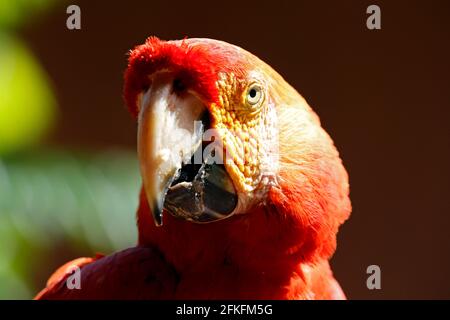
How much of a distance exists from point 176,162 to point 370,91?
1763 mm

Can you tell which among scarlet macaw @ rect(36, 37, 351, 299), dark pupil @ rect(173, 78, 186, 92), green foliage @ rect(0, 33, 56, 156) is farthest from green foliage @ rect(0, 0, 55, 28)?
dark pupil @ rect(173, 78, 186, 92)

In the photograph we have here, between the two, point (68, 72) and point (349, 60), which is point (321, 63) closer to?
point (349, 60)

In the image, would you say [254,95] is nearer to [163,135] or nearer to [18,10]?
[163,135]

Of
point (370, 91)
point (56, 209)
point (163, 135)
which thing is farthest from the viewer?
point (370, 91)

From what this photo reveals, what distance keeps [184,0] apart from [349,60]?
71 cm

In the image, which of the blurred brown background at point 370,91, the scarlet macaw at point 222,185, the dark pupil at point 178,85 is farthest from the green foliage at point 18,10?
the dark pupil at point 178,85

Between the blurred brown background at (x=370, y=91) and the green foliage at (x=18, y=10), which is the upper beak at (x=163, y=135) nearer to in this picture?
the green foliage at (x=18, y=10)

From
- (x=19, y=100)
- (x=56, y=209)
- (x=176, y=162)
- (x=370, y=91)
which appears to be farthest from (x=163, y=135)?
(x=370, y=91)

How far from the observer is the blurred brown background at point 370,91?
2.36 metres

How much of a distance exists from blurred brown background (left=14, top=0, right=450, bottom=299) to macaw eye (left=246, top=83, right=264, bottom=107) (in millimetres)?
1519

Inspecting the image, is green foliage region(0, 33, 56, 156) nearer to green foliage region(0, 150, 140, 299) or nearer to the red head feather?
green foliage region(0, 150, 140, 299)

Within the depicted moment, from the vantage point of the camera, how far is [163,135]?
0.78 m

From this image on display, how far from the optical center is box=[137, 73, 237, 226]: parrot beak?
2.52ft

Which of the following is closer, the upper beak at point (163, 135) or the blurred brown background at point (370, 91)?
the upper beak at point (163, 135)
